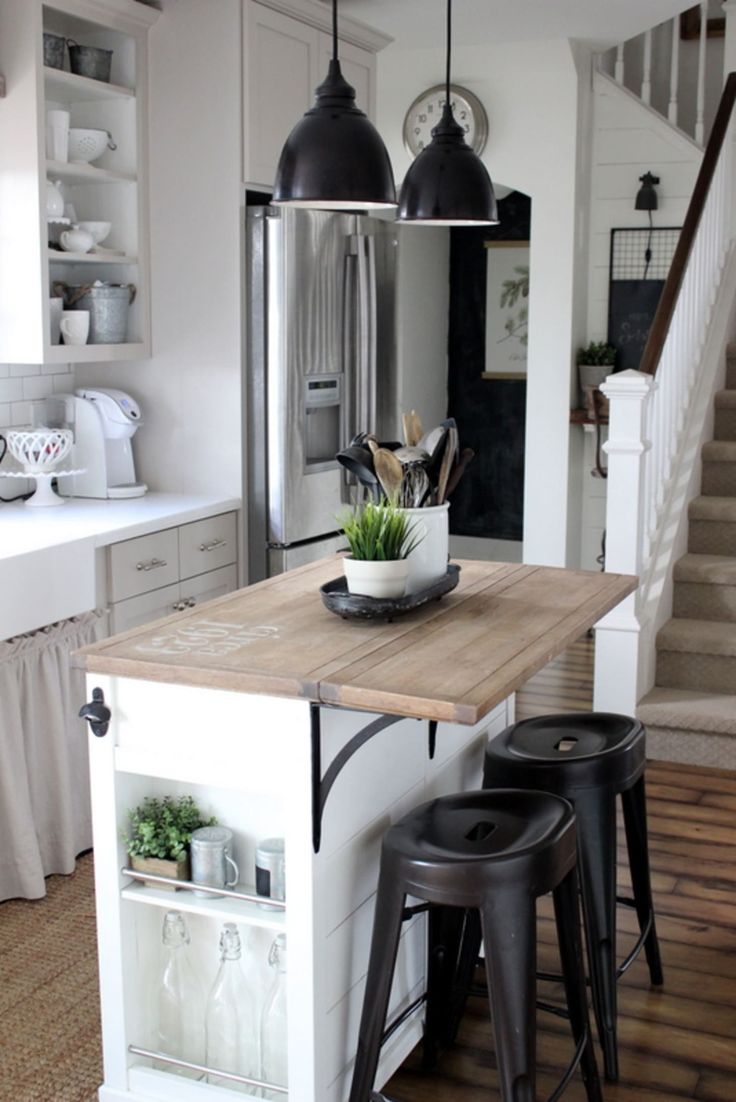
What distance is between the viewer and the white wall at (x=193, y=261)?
14.5ft

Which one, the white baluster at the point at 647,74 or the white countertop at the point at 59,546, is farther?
the white baluster at the point at 647,74

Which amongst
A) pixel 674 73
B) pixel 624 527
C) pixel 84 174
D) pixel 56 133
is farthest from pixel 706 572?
pixel 674 73

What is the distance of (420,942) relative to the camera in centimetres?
275

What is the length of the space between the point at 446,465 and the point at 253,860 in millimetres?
911

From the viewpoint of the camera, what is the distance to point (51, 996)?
2.96m

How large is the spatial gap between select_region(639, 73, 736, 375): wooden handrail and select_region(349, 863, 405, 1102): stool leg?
2587mm

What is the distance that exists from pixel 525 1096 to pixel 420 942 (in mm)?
614

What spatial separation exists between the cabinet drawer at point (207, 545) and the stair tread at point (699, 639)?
1.58m

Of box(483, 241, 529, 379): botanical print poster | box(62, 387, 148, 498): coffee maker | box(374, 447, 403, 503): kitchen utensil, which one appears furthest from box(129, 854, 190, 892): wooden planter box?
box(483, 241, 529, 379): botanical print poster

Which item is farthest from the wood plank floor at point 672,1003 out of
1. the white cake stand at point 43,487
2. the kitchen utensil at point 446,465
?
the white cake stand at point 43,487

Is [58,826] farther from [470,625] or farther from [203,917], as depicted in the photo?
[470,625]

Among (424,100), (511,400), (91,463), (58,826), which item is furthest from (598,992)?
(511,400)

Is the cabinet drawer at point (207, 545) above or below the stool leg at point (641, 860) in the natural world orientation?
above

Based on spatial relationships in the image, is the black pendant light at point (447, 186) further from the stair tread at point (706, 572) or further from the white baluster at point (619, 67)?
the white baluster at point (619, 67)
